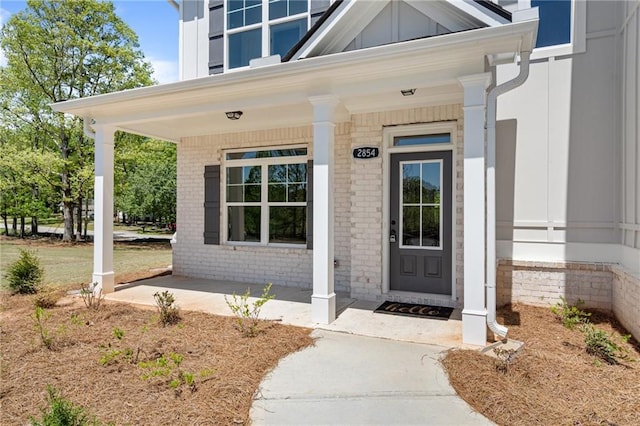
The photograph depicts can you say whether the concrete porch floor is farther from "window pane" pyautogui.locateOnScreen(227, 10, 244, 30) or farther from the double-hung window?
"window pane" pyautogui.locateOnScreen(227, 10, 244, 30)

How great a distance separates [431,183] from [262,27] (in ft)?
14.1

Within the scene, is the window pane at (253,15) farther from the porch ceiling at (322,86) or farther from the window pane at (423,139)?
the window pane at (423,139)

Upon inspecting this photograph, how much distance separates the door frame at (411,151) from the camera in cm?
552

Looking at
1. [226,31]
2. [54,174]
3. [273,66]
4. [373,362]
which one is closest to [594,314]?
[373,362]

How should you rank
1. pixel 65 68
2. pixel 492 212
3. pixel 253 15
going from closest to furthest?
pixel 492 212 < pixel 253 15 < pixel 65 68

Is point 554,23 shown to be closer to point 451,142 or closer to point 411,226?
point 451,142

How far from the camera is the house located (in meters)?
4.23

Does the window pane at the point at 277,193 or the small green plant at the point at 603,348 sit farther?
the window pane at the point at 277,193

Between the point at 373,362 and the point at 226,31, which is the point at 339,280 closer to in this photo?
the point at 373,362

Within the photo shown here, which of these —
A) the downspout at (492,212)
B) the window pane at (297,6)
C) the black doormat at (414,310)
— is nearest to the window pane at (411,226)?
the black doormat at (414,310)

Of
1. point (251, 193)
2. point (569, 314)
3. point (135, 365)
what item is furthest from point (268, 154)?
point (569, 314)

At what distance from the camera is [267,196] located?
7.46 meters

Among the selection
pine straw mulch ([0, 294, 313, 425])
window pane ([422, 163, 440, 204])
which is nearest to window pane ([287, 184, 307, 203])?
window pane ([422, 163, 440, 204])

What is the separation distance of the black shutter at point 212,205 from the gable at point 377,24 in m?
3.32
